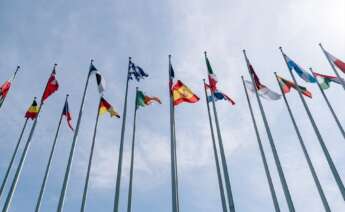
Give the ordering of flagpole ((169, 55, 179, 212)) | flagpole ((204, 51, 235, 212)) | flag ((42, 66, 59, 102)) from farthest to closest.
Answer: flag ((42, 66, 59, 102)) < flagpole ((204, 51, 235, 212)) < flagpole ((169, 55, 179, 212))

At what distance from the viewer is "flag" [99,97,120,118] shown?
71.8ft

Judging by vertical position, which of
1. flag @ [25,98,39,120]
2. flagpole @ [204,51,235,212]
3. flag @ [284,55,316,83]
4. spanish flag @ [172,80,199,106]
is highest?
flag @ [284,55,316,83]

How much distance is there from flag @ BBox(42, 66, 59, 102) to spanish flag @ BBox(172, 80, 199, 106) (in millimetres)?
8315

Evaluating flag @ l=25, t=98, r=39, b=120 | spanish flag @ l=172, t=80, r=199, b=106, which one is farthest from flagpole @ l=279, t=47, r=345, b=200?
flag @ l=25, t=98, r=39, b=120

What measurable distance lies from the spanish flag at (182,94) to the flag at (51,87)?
832 cm

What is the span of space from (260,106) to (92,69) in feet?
38.6

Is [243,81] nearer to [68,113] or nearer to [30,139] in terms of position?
[68,113]

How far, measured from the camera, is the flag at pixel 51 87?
2211 centimetres

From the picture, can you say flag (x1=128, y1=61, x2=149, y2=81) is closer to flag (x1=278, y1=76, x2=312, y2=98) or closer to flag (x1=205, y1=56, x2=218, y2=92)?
flag (x1=205, y1=56, x2=218, y2=92)

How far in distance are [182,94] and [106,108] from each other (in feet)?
17.4

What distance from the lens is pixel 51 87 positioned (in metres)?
22.5

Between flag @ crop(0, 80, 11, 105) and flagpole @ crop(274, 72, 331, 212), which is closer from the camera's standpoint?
flagpole @ crop(274, 72, 331, 212)

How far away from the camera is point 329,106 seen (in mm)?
22250

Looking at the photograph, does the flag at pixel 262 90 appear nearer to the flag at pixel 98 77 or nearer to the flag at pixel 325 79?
the flag at pixel 325 79
